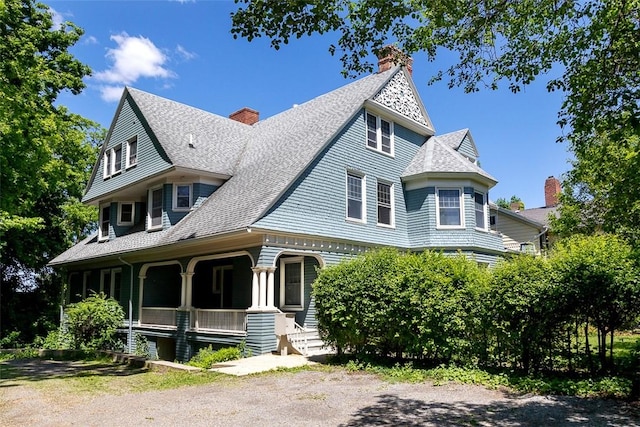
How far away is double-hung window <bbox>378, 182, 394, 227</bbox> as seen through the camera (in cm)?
1845

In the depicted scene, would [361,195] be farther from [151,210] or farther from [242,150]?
[151,210]

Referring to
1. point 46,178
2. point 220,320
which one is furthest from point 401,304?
point 46,178

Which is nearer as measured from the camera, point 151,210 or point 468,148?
point 151,210

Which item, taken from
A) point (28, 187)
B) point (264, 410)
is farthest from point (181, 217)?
point (264, 410)

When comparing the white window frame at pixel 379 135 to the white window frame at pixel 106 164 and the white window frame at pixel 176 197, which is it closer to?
the white window frame at pixel 176 197

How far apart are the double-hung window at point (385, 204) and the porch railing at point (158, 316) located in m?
8.28

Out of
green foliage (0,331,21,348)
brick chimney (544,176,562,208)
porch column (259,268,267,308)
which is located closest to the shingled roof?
porch column (259,268,267,308)

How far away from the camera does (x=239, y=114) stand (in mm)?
25406

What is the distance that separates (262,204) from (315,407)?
7.33 m

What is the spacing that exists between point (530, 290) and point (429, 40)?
15.8ft

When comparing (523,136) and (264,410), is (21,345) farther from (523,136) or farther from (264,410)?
(523,136)

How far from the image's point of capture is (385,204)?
61.2 feet

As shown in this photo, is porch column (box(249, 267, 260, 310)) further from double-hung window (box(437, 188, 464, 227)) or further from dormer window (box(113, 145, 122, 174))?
dormer window (box(113, 145, 122, 174))

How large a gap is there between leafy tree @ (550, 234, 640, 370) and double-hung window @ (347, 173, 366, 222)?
8990mm
